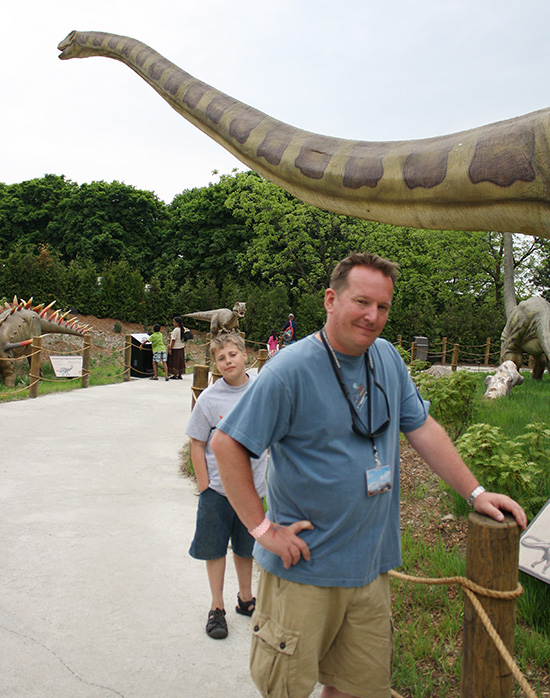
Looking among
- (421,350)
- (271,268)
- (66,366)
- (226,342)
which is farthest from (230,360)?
(271,268)

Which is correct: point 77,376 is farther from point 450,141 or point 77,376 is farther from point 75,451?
point 450,141

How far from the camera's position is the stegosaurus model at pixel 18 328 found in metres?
11.0

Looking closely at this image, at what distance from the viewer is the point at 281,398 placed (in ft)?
5.20

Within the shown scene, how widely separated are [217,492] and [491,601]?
146 cm

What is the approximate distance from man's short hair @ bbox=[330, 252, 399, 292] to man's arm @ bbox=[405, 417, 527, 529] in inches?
22.8

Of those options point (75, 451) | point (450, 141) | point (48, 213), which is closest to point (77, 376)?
point (75, 451)

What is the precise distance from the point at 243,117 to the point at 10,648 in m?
2.88

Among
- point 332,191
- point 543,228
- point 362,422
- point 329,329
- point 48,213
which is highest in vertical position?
point 48,213

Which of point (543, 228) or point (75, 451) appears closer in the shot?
point (543, 228)

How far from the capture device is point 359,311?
1.64 metres

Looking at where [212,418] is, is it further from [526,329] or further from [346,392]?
[526,329]

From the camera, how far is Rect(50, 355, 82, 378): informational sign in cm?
1131

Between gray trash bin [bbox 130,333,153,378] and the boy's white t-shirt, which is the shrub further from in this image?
gray trash bin [bbox 130,333,153,378]

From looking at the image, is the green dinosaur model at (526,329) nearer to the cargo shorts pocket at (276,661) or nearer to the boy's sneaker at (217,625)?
the boy's sneaker at (217,625)
